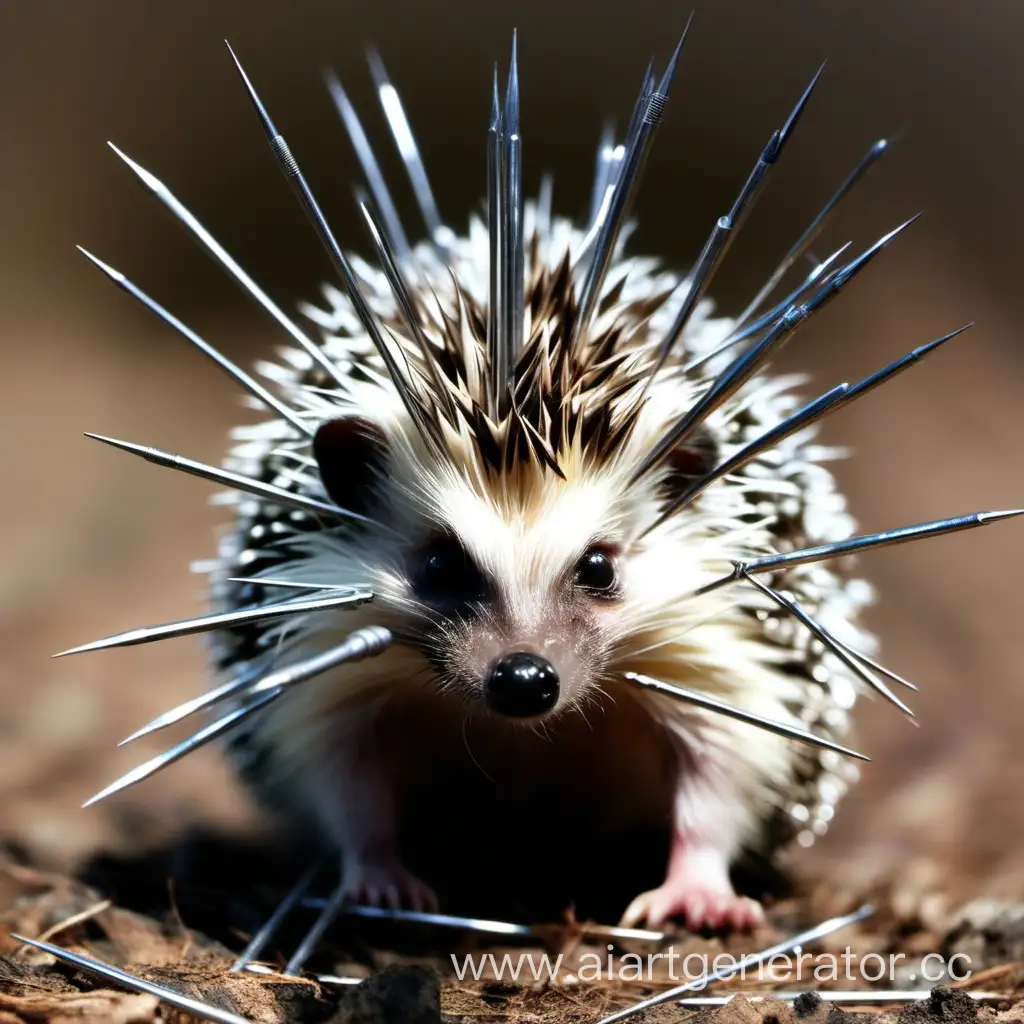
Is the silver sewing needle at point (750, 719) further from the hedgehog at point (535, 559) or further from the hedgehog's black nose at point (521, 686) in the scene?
the hedgehog's black nose at point (521, 686)

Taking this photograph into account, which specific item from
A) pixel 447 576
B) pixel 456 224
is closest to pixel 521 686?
pixel 447 576

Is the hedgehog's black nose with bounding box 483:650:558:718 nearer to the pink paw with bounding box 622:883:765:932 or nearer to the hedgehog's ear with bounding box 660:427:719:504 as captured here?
the hedgehog's ear with bounding box 660:427:719:504

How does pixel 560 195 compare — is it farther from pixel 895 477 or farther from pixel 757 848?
pixel 757 848

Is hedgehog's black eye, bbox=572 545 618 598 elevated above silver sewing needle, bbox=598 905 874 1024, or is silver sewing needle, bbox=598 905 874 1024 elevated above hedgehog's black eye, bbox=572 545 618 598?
hedgehog's black eye, bbox=572 545 618 598

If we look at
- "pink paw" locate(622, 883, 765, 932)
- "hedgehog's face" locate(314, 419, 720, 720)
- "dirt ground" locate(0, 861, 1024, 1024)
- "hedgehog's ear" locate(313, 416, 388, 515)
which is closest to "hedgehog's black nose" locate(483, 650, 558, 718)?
"hedgehog's face" locate(314, 419, 720, 720)

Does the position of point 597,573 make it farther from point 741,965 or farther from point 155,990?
point 155,990
